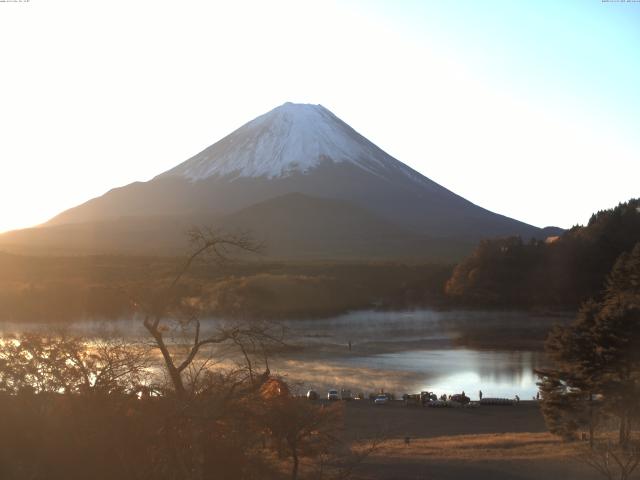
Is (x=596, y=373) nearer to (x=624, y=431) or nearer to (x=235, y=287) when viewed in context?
(x=624, y=431)

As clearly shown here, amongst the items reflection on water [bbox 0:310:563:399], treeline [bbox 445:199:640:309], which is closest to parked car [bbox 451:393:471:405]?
reflection on water [bbox 0:310:563:399]

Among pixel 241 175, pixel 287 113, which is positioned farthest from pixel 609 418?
pixel 287 113

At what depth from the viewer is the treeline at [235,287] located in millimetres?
28078

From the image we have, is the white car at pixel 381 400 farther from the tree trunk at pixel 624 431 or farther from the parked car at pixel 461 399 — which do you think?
the tree trunk at pixel 624 431

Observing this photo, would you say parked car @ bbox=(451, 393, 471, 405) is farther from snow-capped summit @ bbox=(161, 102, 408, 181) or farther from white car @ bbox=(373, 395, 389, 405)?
snow-capped summit @ bbox=(161, 102, 408, 181)

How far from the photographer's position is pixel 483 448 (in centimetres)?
1409

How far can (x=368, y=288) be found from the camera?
48.8 m

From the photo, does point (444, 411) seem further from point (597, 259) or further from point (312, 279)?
point (597, 259)

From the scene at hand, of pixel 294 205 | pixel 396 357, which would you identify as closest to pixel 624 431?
pixel 396 357

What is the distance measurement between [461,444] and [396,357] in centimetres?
1346

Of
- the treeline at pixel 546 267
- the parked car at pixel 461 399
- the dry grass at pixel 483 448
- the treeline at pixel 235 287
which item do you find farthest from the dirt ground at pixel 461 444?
the treeline at pixel 546 267

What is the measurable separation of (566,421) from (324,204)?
85.3 metres

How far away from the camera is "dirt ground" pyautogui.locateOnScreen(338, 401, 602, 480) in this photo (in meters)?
12.0

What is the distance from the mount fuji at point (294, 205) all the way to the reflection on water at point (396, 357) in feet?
113
